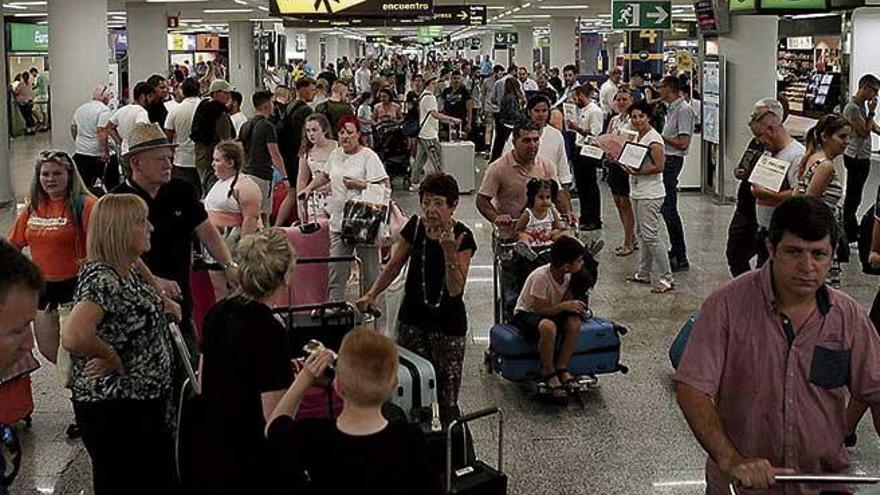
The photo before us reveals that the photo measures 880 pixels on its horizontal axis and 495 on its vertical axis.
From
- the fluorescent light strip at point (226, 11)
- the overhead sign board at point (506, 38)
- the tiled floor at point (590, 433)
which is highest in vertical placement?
the overhead sign board at point (506, 38)

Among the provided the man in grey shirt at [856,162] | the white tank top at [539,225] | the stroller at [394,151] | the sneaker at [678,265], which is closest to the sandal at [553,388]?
the white tank top at [539,225]

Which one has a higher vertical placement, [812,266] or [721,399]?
[812,266]

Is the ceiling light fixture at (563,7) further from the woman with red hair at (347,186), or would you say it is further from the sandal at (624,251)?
the woman with red hair at (347,186)

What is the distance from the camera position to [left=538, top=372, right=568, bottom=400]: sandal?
262 inches

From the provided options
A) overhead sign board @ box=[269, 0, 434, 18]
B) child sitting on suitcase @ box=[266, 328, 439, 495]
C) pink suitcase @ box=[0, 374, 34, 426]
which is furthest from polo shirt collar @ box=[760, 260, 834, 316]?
overhead sign board @ box=[269, 0, 434, 18]

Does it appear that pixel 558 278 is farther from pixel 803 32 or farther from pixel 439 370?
pixel 803 32

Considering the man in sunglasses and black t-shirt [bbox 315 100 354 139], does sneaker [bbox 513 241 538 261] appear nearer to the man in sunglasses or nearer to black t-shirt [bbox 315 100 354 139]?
the man in sunglasses

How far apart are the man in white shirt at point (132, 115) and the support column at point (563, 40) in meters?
22.1

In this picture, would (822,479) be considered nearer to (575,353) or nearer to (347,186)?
(575,353)

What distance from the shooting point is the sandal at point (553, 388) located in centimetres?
665

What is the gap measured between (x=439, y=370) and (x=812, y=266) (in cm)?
270

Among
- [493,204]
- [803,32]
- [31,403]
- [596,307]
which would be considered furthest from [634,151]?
[803,32]

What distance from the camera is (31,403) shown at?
20.4 feet

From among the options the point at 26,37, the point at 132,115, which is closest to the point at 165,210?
the point at 132,115
